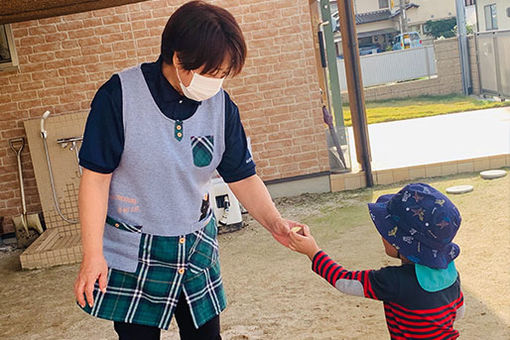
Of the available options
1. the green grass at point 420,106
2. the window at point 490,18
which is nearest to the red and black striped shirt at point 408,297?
the green grass at point 420,106

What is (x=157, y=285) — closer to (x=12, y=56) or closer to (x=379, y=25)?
(x=12, y=56)

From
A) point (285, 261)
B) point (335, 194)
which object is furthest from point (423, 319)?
point (335, 194)

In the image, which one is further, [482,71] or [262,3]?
[482,71]

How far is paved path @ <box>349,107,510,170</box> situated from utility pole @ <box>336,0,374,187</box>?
352 mm

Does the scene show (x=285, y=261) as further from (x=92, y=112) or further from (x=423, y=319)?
(x=92, y=112)

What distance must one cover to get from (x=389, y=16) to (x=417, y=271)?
12.3 meters

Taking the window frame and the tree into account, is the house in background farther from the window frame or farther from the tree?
the window frame

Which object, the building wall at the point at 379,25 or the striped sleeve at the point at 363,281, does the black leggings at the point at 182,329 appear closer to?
the striped sleeve at the point at 363,281

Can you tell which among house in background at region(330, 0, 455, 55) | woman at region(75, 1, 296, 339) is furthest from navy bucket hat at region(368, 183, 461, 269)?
house in background at region(330, 0, 455, 55)

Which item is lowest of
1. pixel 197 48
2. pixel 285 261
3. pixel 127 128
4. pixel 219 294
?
pixel 285 261

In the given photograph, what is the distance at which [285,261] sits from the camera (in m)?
4.85

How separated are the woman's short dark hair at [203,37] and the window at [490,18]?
1420 cm

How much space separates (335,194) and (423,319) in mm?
4658

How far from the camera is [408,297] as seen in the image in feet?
6.86
